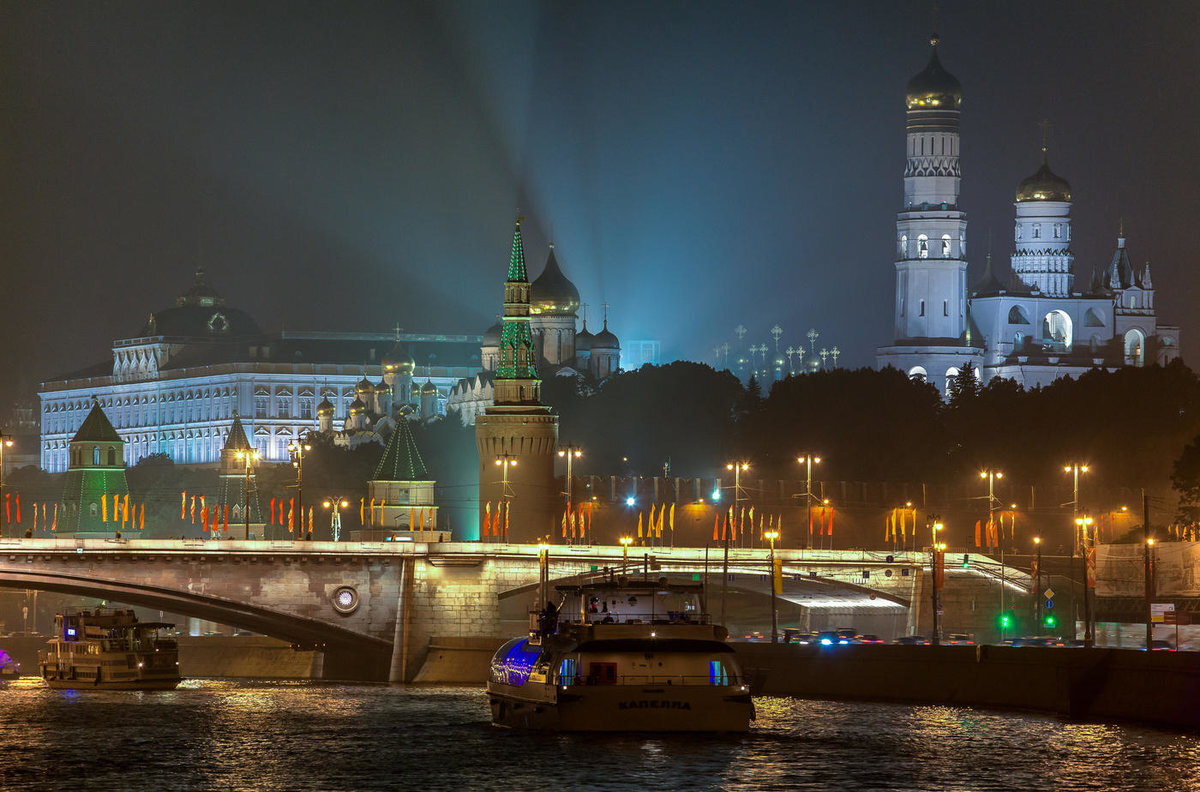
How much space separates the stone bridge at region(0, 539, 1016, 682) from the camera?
10575 centimetres

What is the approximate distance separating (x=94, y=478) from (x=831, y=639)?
96.4m

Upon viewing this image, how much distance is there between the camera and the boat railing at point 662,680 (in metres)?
75.8

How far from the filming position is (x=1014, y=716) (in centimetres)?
8494

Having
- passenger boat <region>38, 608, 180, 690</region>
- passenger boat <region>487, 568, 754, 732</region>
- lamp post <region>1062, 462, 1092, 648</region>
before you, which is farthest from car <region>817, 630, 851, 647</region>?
passenger boat <region>38, 608, 180, 690</region>

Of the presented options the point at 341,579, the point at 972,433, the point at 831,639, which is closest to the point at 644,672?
the point at 831,639

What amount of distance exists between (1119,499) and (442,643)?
217 ft

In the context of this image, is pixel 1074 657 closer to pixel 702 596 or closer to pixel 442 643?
pixel 702 596

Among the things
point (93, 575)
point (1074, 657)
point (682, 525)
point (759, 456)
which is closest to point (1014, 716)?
point (1074, 657)

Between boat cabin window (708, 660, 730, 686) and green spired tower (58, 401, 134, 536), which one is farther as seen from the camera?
green spired tower (58, 401, 134, 536)

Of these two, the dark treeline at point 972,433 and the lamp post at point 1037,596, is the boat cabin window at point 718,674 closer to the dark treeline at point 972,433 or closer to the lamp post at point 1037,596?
the lamp post at point 1037,596

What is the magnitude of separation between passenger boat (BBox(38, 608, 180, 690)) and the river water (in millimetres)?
12815

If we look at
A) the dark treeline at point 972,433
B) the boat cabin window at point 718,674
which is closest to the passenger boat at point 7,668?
the boat cabin window at point 718,674

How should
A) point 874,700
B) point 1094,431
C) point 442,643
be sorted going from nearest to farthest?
point 874,700
point 442,643
point 1094,431

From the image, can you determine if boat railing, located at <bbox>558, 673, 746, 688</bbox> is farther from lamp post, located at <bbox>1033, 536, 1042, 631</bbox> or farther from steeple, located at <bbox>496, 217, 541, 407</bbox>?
steeple, located at <bbox>496, 217, 541, 407</bbox>
